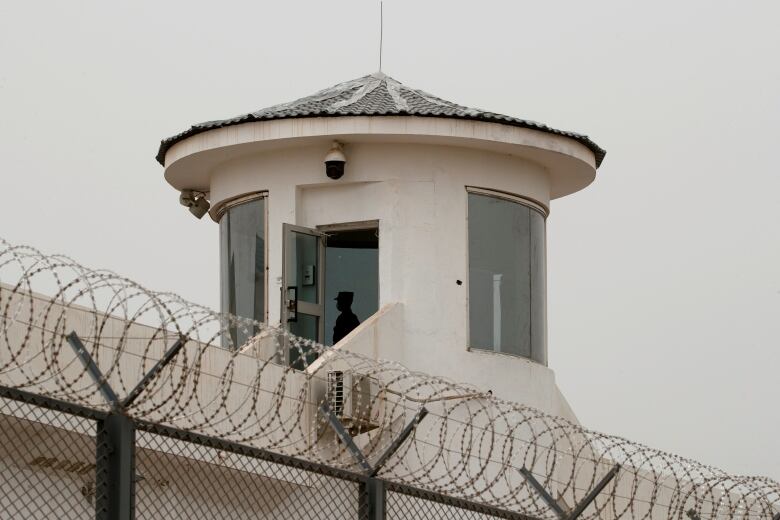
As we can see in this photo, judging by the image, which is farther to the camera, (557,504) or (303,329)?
(303,329)

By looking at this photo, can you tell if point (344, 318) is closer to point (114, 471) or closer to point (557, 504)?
point (557, 504)

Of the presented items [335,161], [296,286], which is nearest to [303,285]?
[296,286]

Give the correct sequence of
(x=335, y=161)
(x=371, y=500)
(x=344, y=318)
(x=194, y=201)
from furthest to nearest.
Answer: (x=194, y=201) → (x=344, y=318) → (x=335, y=161) → (x=371, y=500)

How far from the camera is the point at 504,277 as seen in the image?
1841 cm

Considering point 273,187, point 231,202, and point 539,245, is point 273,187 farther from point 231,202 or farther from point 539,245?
point 539,245

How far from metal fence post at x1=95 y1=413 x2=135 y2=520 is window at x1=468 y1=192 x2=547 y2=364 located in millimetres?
9225

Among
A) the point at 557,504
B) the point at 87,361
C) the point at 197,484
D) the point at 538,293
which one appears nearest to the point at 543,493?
the point at 557,504

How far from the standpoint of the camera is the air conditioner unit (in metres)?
15.5

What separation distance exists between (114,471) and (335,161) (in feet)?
29.3

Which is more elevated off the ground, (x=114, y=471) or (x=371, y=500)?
(x=114, y=471)

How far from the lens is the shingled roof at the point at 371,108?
17.5 m

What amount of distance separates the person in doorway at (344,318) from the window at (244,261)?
2.64 ft

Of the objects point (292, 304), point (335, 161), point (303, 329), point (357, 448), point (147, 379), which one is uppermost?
point (335, 161)

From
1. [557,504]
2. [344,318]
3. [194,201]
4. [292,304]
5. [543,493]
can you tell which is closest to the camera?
[543,493]
